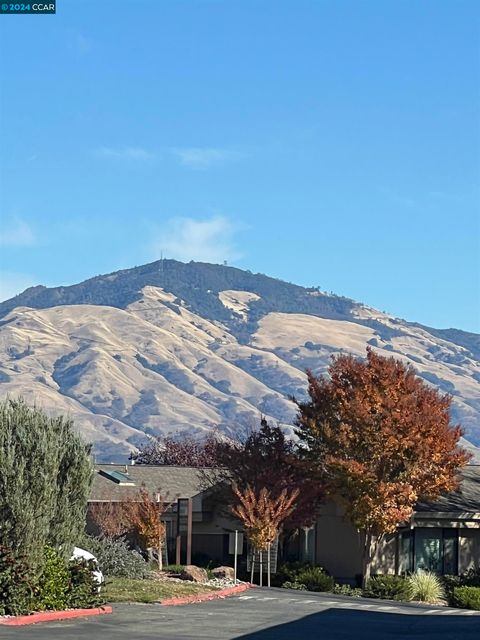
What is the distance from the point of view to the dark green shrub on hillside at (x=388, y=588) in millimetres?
47844

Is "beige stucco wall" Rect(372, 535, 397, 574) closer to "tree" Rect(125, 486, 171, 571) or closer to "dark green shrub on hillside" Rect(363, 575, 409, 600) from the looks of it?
"dark green shrub on hillside" Rect(363, 575, 409, 600)

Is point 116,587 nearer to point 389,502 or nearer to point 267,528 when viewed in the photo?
point 267,528

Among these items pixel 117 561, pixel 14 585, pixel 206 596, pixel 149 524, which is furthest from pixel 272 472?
pixel 14 585

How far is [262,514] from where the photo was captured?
50250 millimetres

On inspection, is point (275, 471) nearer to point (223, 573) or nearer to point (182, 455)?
point (223, 573)

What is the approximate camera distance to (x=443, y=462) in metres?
52.1

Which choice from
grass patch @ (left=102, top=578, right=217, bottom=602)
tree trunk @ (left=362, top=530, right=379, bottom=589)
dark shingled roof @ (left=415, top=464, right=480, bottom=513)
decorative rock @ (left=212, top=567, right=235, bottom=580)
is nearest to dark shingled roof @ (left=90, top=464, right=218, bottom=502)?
decorative rock @ (left=212, top=567, right=235, bottom=580)

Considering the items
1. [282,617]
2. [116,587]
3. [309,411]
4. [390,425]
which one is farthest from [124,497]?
[282,617]

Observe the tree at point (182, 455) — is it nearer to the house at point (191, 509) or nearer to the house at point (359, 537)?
the house at point (191, 509)

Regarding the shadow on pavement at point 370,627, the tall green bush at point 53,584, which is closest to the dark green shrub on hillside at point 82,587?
the tall green bush at point 53,584

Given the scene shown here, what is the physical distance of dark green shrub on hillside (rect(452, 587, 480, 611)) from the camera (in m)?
43.5

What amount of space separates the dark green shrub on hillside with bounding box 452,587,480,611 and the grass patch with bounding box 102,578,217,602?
8615 millimetres

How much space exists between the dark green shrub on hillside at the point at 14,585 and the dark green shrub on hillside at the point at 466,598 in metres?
18.8

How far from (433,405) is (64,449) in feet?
78.2
